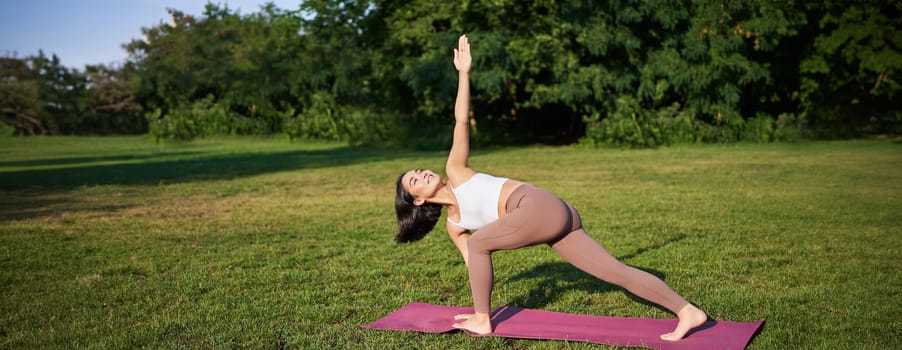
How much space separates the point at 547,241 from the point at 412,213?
2.81ft

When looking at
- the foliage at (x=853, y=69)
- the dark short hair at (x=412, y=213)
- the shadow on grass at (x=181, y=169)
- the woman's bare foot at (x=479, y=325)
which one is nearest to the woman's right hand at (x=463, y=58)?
the dark short hair at (x=412, y=213)

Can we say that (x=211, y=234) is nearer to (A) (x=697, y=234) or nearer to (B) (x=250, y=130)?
(A) (x=697, y=234)

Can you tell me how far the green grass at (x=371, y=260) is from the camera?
442cm

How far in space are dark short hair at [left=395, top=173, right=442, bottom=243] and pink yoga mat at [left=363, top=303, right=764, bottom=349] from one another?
547 millimetres

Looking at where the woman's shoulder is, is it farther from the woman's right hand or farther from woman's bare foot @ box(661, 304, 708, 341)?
woman's bare foot @ box(661, 304, 708, 341)

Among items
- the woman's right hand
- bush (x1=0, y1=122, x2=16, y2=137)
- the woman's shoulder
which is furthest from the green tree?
the woman's shoulder

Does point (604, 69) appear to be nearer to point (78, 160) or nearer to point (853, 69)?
point (853, 69)

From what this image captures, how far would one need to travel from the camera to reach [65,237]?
7762mm

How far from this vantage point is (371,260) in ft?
21.4

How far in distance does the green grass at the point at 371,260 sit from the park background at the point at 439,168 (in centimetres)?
4

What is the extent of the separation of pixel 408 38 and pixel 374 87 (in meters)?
3.06

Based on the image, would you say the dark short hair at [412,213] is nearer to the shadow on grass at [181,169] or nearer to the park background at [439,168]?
the park background at [439,168]

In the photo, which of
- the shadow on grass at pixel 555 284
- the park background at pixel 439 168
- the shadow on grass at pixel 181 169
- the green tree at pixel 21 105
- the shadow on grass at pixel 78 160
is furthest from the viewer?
the green tree at pixel 21 105

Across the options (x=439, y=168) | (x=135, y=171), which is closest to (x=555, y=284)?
(x=439, y=168)
